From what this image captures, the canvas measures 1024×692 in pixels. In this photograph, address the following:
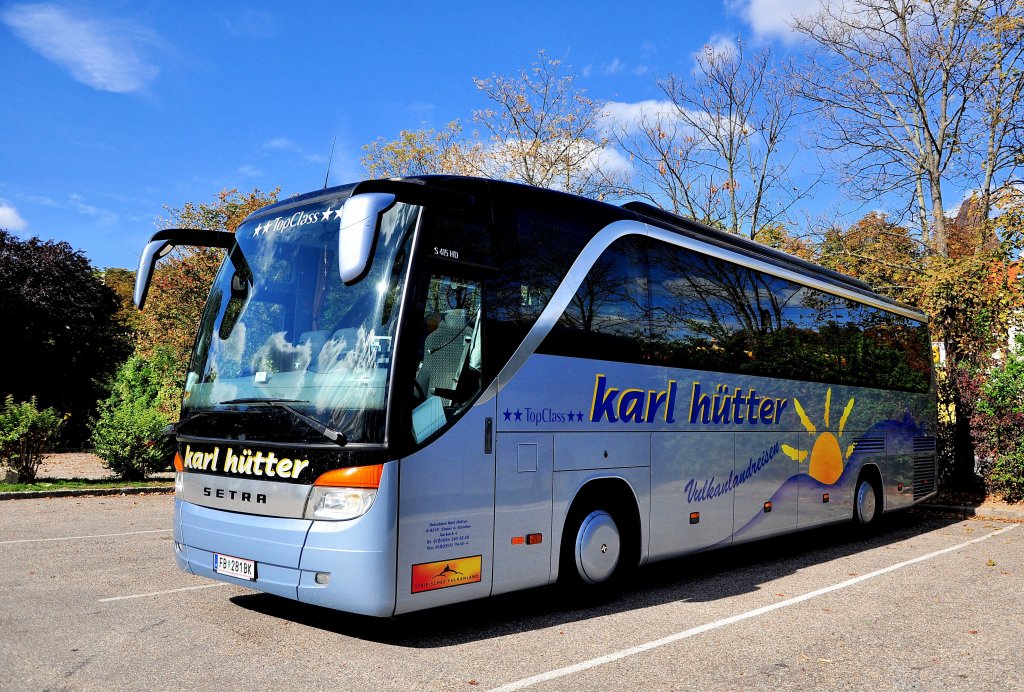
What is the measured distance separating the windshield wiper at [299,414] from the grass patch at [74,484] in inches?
469

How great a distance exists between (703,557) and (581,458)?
14.7 ft

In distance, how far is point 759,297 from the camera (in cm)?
1007

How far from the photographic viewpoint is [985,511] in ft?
50.9

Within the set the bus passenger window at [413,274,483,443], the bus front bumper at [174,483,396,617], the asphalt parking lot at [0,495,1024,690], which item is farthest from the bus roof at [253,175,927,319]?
the asphalt parking lot at [0,495,1024,690]

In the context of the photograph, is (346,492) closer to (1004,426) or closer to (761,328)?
(761,328)

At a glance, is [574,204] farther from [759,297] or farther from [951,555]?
[951,555]

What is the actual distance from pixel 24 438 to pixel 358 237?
14541 millimetres

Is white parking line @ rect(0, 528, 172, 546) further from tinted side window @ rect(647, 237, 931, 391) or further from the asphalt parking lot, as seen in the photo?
tinted side window @ rect(647, 237, 931, 391)

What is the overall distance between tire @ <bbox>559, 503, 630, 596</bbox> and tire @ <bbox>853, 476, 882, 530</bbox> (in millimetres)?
6179

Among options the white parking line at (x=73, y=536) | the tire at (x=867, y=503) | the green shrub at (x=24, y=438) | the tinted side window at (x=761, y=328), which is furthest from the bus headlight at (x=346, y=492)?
the green shrub at (x=24, y=438)

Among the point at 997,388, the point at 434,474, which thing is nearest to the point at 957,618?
the point at 434,474

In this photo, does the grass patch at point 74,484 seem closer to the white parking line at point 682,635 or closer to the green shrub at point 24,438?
the green shrub at point 24,438

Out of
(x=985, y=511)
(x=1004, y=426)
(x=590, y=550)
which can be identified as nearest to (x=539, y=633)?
(x=590, y=550)

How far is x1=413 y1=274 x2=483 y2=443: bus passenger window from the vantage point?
5.94m
